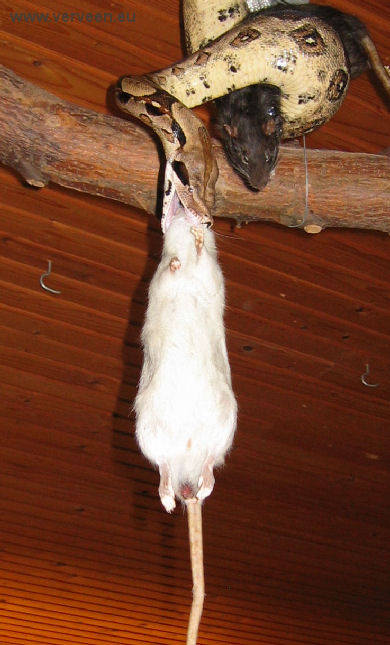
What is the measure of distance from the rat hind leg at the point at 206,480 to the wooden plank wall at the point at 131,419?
5.45ft

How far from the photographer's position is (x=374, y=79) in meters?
3.02

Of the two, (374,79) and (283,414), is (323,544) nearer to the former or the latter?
(283,414)

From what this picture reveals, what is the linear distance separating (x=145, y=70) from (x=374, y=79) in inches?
31.8

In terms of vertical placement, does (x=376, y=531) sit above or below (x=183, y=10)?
below

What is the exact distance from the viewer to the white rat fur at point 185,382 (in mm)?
1674

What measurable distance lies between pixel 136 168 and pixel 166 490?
3.01 ft

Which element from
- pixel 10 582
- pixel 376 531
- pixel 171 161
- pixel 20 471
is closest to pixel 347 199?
pixel 171 161

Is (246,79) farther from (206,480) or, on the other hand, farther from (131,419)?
(131,419)

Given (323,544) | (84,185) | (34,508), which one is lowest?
(323,544)

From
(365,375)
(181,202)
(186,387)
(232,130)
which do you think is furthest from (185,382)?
(365,375)

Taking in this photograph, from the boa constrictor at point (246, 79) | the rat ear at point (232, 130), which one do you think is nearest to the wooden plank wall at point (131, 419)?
the boa constrictor at point (246, 79)

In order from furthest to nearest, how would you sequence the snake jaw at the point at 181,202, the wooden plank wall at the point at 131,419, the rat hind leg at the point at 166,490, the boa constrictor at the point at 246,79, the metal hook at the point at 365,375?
the metal hook at the point at 365,375
the wooden plank wall at the point at 131,419
the boa constrictor at the point at 246,79
the snake jaw at the point at 181,202
the rat hind leg at the point at 166,490

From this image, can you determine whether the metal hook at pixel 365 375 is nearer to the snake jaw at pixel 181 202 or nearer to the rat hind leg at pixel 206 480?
the snake jaw at pixel 181 202

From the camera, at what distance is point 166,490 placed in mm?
1677
